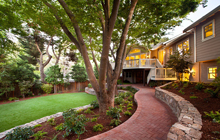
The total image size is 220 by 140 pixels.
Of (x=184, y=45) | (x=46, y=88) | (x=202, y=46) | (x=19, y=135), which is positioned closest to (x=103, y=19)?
(x=19, y=135)

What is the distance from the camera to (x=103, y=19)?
473 centimetres

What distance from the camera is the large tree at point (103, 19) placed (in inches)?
159

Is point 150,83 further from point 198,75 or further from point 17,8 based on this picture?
point 17,8

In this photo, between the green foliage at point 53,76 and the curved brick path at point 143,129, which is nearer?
the curved brick path at point 143,129

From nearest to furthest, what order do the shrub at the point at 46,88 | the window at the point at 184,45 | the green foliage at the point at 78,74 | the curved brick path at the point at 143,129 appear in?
1. the curved brick path at the point at 143,129
2. the window at the point at 184,45
3. the shrub at the point at 46,88
4. the green foliage at the point at 78,74

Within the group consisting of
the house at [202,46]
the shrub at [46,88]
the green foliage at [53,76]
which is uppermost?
the house at [202,46]

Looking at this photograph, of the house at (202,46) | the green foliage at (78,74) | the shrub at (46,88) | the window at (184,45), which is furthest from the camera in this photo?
the green foliage at (78,74)

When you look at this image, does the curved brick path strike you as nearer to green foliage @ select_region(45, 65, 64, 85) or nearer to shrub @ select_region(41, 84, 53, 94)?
shrub @ select_region(41, 84, 53, 94)

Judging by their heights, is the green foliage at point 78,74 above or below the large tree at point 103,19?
below

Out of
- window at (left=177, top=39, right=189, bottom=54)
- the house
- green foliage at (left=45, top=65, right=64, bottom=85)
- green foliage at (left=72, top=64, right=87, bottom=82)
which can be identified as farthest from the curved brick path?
green foliage at (left=72, top=64, right=87, bottom=82)

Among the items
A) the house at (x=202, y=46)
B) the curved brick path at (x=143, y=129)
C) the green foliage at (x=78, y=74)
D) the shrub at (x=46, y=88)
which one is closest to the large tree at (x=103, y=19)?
the curved brick path at (x=143, y=129)

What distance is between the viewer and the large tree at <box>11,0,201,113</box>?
13.3 ft

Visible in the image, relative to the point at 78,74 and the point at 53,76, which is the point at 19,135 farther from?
the point at 78,74

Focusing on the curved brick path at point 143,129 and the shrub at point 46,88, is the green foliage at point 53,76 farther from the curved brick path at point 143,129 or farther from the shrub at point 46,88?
the curved brick path at point 143,129
